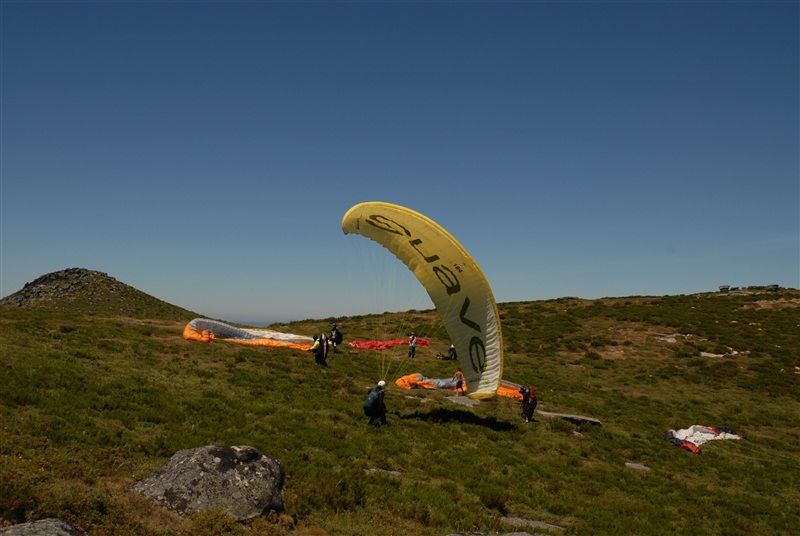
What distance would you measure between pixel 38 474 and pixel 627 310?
57308mm

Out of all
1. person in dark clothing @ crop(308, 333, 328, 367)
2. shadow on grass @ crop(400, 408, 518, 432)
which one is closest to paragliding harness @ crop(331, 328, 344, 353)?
person in dark clothing @ crop(308, 333, 328, 367)

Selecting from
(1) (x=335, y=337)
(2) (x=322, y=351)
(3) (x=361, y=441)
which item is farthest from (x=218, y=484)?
(1) (x=335, y=337)

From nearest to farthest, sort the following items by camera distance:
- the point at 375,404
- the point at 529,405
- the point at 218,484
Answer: the point at 218,484 < the point at 375,404 < the point at 529,405

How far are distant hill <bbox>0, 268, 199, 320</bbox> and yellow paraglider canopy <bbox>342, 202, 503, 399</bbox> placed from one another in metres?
46.6

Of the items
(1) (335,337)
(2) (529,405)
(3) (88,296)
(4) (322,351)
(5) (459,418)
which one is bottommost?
(5) (459,418)

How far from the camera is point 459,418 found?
68.2ft

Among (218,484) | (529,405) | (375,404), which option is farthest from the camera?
(529,405)

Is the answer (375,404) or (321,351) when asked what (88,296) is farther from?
(375,404)

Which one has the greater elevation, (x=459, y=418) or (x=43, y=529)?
(x=43, y=529)

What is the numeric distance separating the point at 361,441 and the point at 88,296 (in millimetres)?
61775

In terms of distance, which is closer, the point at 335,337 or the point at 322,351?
the point at 322,351

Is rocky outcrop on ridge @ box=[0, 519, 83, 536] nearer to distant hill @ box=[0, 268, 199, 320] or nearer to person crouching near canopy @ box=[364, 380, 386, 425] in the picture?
person crouching near canopy @ box=[364, 380, 386, 425]

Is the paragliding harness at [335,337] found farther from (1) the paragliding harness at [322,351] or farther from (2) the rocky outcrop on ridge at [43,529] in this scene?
(2) the rocky outcrop on ridge at [43,529]

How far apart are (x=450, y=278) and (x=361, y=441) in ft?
22.3
